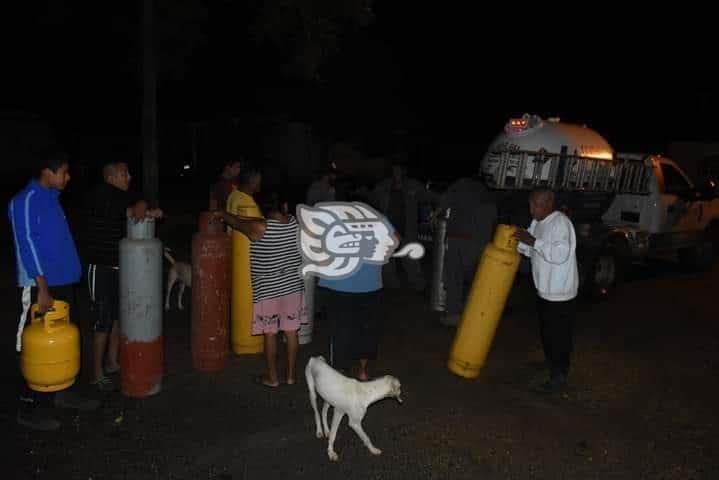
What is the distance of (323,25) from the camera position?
19188 mm

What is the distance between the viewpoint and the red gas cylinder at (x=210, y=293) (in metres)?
6.06

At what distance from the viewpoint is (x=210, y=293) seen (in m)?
6.11

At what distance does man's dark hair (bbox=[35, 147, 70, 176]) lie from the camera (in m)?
5.07

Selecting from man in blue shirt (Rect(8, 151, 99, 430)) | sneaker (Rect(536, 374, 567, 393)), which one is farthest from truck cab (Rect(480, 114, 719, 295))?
man in blue shirt (Rect(8, 151, 99, 430))

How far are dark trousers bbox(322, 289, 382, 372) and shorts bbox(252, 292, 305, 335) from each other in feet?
1.27

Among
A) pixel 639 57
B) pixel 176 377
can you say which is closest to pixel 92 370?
pixel 176 377

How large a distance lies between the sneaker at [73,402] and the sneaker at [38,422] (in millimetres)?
310

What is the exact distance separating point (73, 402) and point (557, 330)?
388 cm

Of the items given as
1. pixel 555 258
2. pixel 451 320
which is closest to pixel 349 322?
pixel 555 258

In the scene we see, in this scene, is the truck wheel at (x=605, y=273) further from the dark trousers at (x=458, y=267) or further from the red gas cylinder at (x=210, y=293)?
the red gas cylinder at (x=210, y=293)

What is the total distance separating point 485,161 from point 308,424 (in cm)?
573

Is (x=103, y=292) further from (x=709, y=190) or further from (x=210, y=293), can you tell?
(x=709, y=190)

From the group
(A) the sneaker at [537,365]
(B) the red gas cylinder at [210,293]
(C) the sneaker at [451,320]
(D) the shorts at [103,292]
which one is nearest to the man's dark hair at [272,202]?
(B) the red gas cylinder at [210,293]

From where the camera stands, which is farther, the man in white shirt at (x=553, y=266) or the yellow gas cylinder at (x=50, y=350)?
the man in white shirt at (x=553, y=266)
